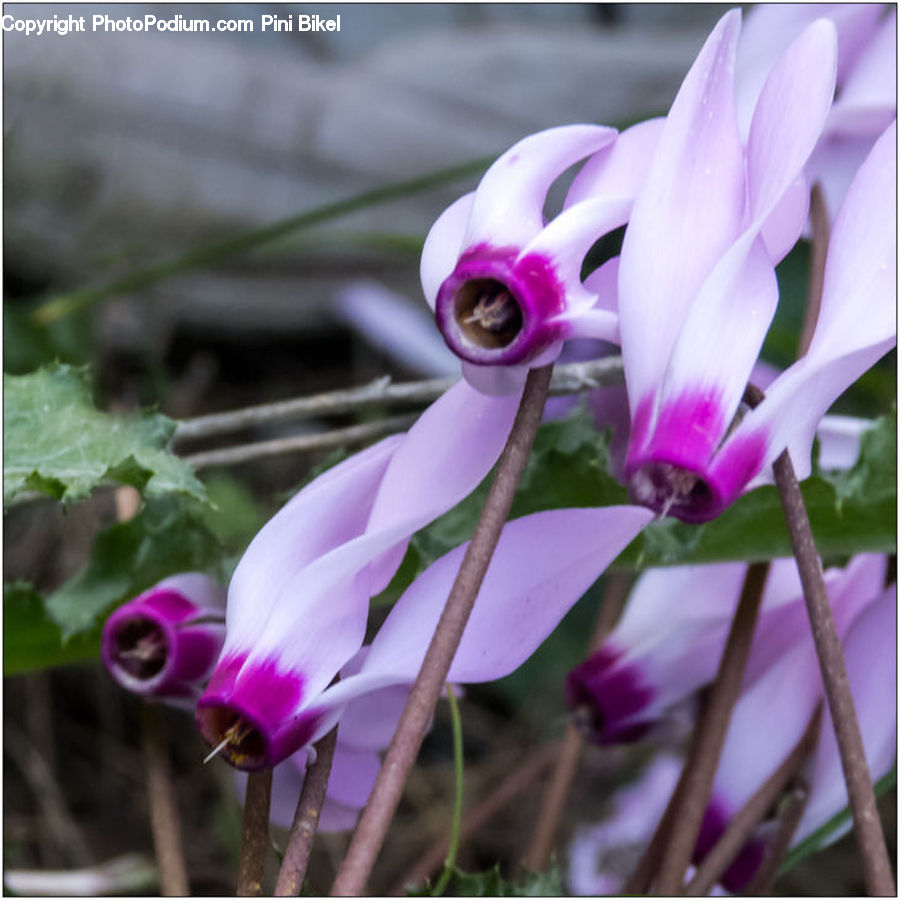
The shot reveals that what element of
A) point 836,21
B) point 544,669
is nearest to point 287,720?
point 836,21

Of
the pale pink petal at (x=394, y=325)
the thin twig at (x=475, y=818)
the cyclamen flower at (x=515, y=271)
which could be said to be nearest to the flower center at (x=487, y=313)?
the cyclamen flower at (x=515, y=271)

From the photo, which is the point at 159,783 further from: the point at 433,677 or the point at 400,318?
the point at 400,318

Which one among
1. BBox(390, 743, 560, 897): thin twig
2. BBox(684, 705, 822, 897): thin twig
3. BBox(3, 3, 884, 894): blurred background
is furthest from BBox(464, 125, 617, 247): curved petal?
BBox(3, 3, 884, 894): blurred background

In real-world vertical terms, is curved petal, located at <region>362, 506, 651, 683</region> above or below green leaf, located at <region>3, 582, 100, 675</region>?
below

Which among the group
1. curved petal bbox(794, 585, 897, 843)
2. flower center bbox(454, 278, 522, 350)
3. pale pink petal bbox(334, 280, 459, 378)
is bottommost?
curved petal bbox(794, 585, 897, 843)

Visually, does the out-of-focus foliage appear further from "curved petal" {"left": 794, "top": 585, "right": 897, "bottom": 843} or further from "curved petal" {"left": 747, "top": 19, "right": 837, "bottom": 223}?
"curved petal" {"left": 747, "top": 19, "right": 837, "bottom": 223}

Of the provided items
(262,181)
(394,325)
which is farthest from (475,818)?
(262,181)

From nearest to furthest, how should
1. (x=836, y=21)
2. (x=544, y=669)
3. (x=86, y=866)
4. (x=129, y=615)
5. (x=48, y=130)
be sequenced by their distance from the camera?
(x=129, y=615)
(x=836, y=21)
(x=86, y=866)
(x=544, y=669)
(x=48, y=130)

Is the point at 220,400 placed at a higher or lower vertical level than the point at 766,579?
higher
